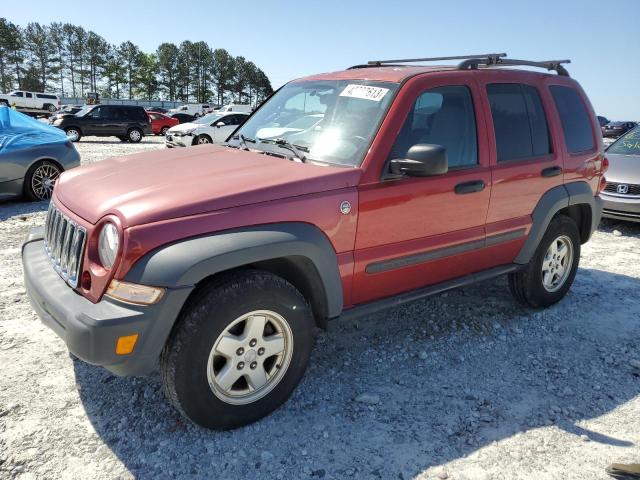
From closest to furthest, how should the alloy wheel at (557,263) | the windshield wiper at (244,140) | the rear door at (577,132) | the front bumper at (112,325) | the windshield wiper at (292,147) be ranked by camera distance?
the front bumper at (112,325), the windshield wiper at (292,147), the windshield wiper at (244,140), the rear door at (577,132), the alloy wheel at (557,263)

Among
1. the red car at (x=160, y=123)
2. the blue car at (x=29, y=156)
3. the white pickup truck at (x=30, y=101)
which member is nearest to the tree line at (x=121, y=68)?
the white pickup truck at (x=30, y=101)

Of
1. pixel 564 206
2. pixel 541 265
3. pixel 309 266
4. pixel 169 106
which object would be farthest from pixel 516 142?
pixel 169 106

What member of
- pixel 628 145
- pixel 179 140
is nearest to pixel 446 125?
pixel 628 145

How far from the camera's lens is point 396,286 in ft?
10.6

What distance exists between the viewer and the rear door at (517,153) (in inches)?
141

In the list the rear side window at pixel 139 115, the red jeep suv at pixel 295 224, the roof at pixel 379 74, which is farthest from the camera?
the rear side window at pixel 139 115

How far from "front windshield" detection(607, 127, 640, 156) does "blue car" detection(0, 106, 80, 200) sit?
8.85 meters

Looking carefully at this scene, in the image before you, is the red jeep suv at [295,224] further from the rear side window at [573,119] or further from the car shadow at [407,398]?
the car shadow at [407,398]

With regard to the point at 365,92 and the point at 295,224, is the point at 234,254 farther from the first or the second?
the point at 365,92

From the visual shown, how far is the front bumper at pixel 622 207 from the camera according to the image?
707 centimetres

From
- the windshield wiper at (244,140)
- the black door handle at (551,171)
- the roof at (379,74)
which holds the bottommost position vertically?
the black door handle at (551,171)

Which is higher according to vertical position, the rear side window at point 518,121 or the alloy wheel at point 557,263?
the rear side window at point 518,121

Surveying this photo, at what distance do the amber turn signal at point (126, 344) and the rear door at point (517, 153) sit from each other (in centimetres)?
251

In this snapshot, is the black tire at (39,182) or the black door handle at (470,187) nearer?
the black door handle at (470,187)
